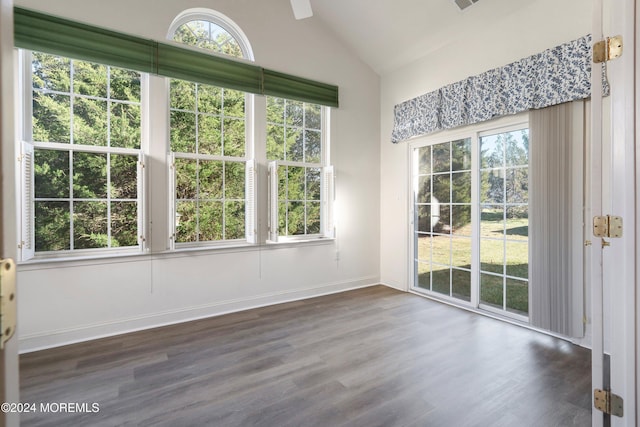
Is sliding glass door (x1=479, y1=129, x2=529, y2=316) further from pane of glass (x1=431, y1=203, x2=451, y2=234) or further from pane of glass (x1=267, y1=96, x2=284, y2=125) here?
pane of glass (x1=267, y1=96, x2=284, y2=125)

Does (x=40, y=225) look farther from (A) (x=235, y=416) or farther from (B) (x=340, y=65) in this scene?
(B) (x=340, y=65)

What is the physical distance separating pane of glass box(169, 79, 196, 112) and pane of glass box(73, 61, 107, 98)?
0.63 metres

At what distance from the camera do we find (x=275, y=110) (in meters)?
4.18

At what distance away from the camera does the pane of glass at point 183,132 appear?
11.6 ft

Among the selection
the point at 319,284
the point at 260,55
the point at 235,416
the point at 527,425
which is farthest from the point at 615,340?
the point at 260,55

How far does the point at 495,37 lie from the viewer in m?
3.51

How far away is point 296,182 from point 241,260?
4.23 ft

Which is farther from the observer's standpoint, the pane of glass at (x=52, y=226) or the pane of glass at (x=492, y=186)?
the pane of glass at (x=492, y=186)

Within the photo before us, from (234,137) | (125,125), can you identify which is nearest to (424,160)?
(234,137)

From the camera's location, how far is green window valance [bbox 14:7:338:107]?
2816mm

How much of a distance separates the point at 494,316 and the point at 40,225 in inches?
188

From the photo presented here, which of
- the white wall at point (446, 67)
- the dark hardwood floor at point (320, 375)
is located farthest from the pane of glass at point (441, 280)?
the dark hardwood floor at point (320, 375)

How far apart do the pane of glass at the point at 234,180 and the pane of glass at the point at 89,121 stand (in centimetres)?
127

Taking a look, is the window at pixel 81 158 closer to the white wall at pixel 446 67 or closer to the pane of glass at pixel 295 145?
the pane of glass at pixel 295 145
